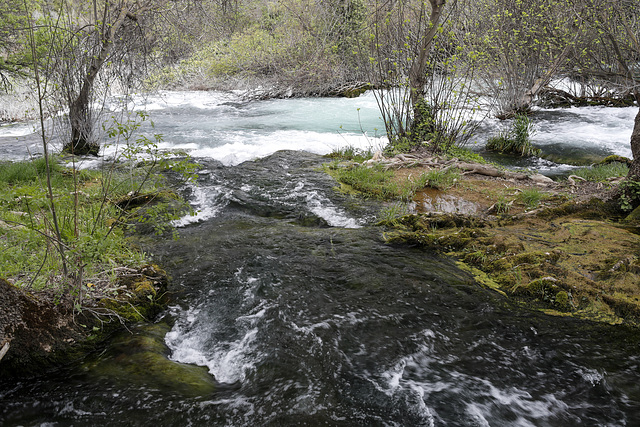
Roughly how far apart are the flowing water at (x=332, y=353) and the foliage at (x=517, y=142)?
7.02m

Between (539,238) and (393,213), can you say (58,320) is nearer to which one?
(393,213)

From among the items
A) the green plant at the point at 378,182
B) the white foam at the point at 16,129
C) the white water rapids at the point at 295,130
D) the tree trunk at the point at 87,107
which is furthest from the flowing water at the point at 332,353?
the white foam at the point at 16,129

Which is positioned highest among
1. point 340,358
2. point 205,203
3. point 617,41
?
point 617,41

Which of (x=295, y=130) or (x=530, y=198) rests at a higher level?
(x=295, y=130)

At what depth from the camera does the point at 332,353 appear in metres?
3.04

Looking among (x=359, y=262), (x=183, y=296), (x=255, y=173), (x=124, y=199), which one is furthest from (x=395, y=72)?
(x=183, y=296)

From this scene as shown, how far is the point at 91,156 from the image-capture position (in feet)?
31.6

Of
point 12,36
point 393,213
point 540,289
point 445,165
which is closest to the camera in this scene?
point 540,289

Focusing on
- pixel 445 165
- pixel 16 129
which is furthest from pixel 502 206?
pixel 16 129

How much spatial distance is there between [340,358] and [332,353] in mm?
83

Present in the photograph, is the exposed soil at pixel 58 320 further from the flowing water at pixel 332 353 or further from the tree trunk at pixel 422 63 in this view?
the tree trunk at pixel 422 63

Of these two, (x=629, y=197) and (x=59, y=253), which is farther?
(x=629, y=197)

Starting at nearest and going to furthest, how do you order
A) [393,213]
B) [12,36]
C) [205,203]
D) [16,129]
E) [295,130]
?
[393,213], [205,203], [12,36], [16,129], [295,130]

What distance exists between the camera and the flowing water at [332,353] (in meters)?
2.45
